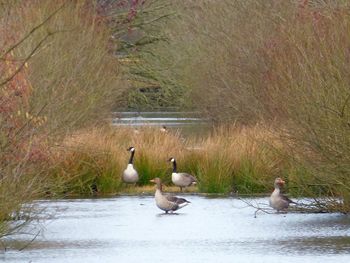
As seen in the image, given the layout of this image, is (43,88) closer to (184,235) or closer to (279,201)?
(279,201)

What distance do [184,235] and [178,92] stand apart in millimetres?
26704

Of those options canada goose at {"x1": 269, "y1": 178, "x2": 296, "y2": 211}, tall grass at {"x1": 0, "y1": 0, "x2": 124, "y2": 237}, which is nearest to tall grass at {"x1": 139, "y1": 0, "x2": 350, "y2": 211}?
canada goose at {"x1": 269, "y1": 178, "x2": 296, "y2": 211}

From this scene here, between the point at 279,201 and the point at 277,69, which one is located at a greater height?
the point at 277,69

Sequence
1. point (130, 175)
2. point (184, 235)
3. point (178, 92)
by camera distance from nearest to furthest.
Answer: point (184, 235)
point (130, 175)
point (178, 92)

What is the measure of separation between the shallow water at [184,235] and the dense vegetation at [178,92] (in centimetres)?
66

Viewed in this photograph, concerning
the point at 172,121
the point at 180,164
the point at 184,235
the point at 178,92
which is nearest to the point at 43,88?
the point at 180,164

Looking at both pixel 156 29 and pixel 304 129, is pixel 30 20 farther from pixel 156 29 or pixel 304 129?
pixel 156 29

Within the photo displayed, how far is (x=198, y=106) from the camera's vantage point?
146 feet

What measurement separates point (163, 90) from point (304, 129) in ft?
81.6

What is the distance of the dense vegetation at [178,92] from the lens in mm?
18627

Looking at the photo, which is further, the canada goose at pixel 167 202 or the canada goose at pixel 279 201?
the canada goose at pixel 167 202

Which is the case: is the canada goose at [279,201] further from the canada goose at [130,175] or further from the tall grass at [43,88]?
the canada goose at [130,175]

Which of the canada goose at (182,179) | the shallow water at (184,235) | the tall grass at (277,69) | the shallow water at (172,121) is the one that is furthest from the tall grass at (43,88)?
the tall grass at (277,69)

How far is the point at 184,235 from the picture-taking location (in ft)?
63.9
